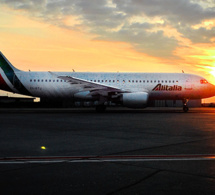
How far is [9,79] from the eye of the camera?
101 ft

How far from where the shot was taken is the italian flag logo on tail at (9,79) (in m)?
30.9

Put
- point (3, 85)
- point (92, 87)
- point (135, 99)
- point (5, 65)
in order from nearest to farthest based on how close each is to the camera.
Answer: point (135, 99)
point (92, 87)
point (3, 85)
point (5, 65)

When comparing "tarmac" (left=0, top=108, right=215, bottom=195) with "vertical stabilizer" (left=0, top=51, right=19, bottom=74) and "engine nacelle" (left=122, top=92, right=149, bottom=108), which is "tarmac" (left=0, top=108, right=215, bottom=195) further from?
"vertical stabilizer" (left=0, top=51, right=19, bottom=74)

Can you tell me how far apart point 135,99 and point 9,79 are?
13802 millimetres

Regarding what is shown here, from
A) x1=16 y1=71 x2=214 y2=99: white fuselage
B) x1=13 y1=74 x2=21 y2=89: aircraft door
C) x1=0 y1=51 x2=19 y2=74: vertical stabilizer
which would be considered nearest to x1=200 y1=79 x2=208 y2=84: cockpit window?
x1=16 y1=71 x2=214 y2=99: white fuselage

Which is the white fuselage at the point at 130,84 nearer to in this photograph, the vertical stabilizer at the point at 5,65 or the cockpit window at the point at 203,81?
the cockpit window at the point at 203,81

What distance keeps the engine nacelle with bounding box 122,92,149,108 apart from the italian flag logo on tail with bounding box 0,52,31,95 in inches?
436

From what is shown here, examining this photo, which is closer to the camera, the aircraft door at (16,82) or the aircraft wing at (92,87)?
the aircraft wing at (92,87)

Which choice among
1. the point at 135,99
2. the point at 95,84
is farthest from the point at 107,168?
the point at 95,84

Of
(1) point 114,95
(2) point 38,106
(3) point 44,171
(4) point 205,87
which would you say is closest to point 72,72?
(1) point 114,95

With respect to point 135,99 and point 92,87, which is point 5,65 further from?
point 135,99

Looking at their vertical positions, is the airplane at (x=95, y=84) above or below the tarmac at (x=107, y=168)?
above

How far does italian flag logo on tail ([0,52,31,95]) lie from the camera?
3088 cm

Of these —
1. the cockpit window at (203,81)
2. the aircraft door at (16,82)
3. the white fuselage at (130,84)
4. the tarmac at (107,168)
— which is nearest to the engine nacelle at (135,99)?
the white fuselage at (130,84)
